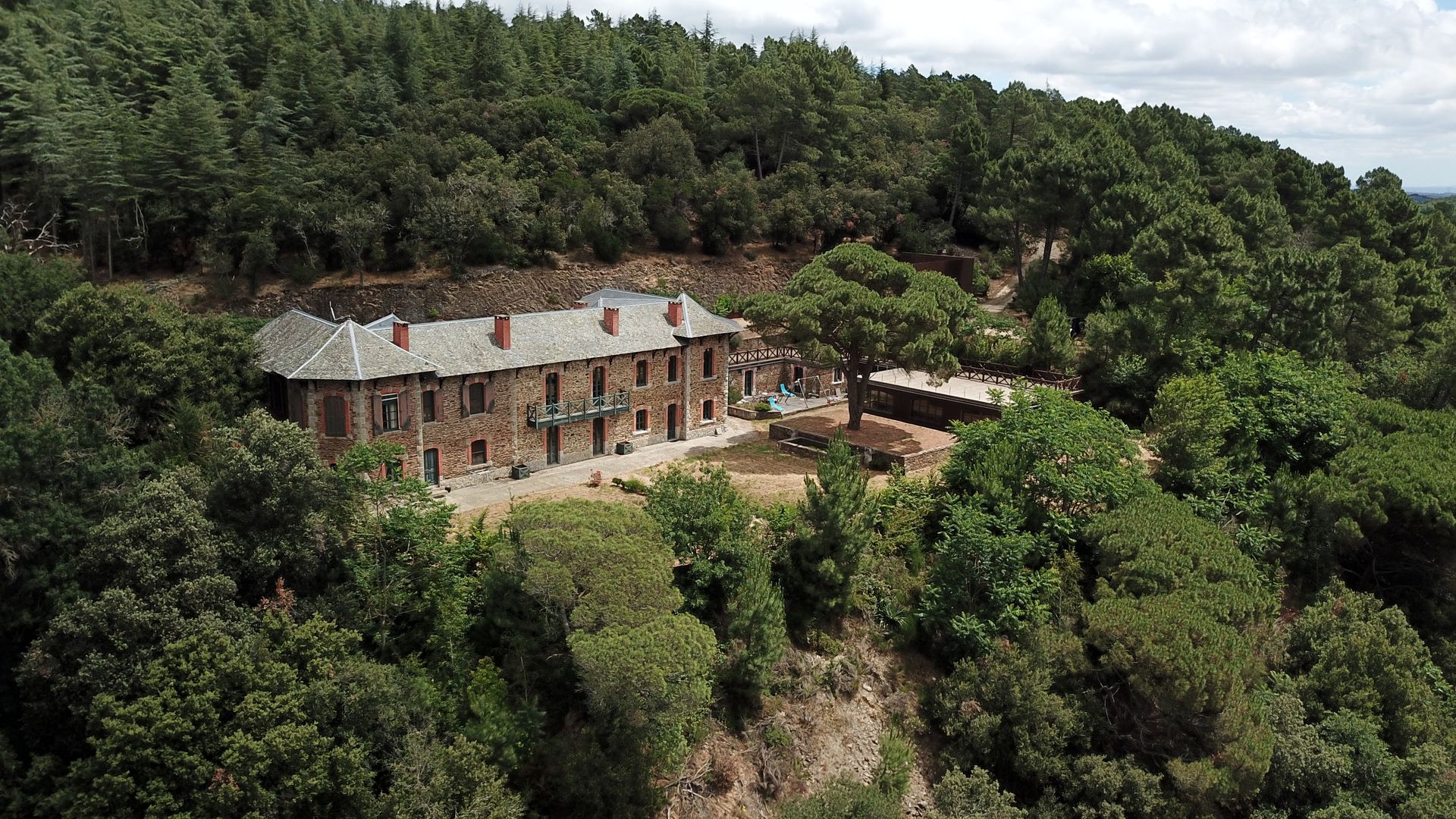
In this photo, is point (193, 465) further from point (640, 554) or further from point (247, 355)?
point (640, 554)

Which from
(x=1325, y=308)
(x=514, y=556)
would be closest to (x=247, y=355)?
(x=514, y=556)

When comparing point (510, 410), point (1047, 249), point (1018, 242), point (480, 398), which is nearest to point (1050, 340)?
point (1047, 249)

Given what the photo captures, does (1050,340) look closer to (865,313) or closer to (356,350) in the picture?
(865,313)

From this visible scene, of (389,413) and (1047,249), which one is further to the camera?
(1047,249)

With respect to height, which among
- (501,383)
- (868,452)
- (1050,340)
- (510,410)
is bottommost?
(868,452)

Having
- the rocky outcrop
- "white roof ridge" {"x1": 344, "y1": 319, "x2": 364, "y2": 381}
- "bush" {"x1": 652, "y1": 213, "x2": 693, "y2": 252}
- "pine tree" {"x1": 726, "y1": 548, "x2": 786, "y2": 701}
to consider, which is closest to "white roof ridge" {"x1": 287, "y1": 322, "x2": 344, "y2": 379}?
"white roof ridge" {"x1": 344, "y1": 319, "x2": 364, "y2": 381}

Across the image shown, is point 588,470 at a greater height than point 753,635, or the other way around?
point 588,470
